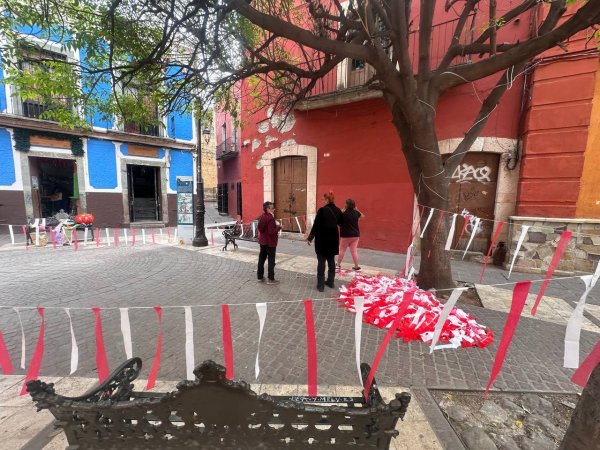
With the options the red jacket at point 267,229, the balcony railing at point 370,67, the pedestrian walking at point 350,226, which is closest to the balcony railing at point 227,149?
the balcony railing at point 370,67

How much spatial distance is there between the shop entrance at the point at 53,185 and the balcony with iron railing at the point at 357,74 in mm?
11929

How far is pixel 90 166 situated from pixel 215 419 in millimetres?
15625

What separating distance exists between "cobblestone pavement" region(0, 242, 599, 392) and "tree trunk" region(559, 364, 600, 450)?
54.9 inches

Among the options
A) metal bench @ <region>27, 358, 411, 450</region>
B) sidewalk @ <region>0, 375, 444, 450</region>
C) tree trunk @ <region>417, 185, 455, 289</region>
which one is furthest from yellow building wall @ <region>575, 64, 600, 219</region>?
metal bench @ <region>27, 358, 411, 450</region>

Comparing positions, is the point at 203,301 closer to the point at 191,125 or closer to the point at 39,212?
the point at 39,212

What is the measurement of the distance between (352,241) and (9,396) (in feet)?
18.3

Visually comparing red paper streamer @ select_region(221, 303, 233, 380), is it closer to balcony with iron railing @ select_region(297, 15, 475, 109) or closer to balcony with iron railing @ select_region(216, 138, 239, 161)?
balcony with iron railing @ select_region(297, 15, 475, 109)

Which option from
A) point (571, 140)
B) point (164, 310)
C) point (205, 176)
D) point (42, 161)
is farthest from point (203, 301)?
point (205, 176)

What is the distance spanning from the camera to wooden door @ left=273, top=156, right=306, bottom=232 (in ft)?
33.2

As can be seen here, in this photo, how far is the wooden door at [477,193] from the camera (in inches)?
286

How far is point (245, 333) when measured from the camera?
3.60 m

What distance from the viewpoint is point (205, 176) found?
27.0m

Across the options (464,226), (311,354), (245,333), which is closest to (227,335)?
(311,354)

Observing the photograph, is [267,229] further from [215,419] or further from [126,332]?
[215,419]
